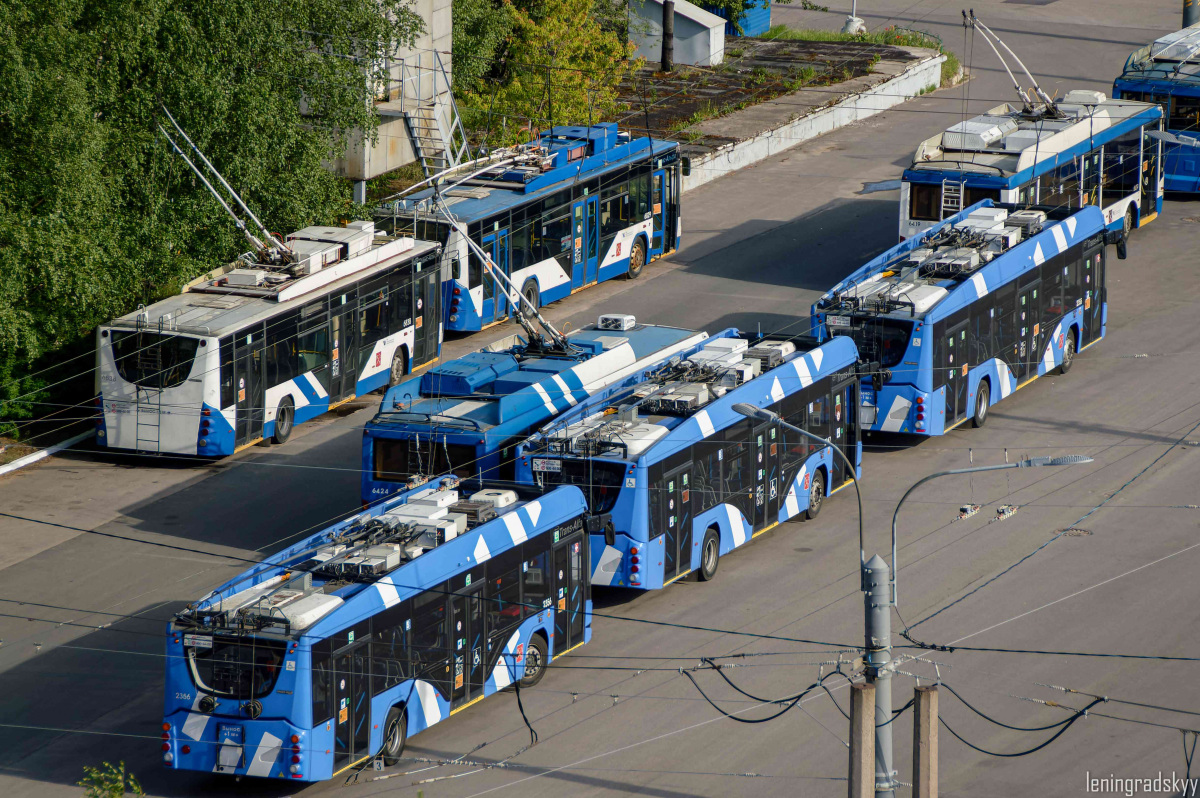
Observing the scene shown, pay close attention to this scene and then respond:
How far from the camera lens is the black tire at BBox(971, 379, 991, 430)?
114ft


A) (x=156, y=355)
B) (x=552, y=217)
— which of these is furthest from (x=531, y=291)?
(x=156, y=355)

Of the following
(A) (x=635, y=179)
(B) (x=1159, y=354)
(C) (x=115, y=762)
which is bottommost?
(C) (x=115, y=762)

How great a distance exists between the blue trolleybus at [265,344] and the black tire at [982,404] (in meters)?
11.7

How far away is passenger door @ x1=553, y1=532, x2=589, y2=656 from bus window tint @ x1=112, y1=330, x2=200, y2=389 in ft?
34.5

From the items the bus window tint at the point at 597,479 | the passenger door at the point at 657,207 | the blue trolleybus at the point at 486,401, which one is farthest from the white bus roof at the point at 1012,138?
the bus window tint at the point at 597,479

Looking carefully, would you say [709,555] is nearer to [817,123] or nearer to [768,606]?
[768,606]

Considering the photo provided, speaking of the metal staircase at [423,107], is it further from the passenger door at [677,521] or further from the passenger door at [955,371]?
the passenger door at [677,521]

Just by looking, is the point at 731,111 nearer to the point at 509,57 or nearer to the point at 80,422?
the point at 509,57

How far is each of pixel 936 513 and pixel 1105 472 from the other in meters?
3.78

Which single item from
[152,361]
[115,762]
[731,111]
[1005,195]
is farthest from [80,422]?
[731,111]

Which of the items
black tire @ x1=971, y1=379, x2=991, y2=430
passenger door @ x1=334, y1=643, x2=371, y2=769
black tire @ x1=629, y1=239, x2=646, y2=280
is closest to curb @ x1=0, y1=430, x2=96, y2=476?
passenger door @ x1=334, y1=643, x2=371, y2=769

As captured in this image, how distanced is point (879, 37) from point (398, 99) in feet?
90.0

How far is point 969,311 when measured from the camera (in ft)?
111

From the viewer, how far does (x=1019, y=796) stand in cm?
2092
